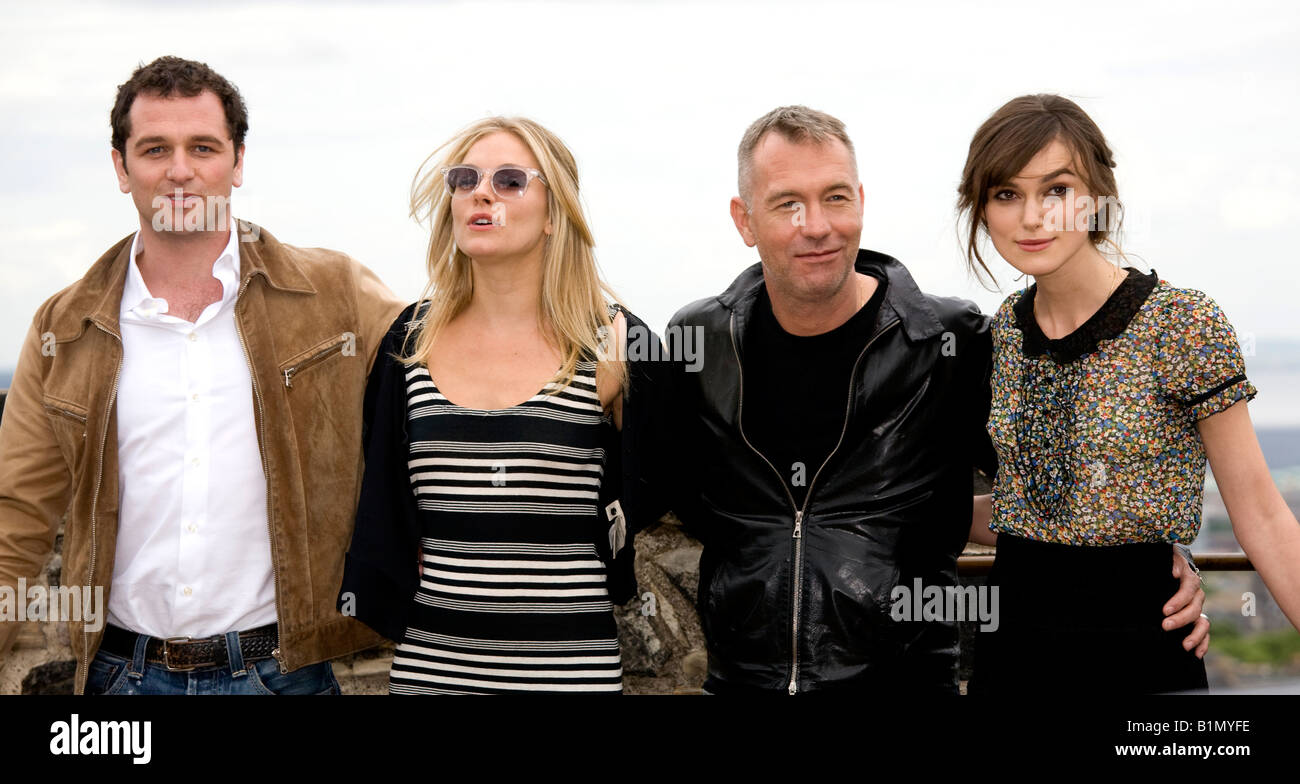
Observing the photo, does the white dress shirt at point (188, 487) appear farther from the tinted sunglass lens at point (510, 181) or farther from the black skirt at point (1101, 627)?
the black skirt at point (1101, 627)

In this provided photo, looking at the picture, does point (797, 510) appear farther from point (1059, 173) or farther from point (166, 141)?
point (166, 141)

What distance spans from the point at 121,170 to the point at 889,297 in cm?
259

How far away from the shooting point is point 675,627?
4195 mm

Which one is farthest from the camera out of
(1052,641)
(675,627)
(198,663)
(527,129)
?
(675,627)

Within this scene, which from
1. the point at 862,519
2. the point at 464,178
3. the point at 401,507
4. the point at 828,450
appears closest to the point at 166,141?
the point at 464,178

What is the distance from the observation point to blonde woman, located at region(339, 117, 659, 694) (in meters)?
3.21

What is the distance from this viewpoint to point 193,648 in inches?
132

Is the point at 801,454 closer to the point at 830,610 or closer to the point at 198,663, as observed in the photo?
the point at 830,610

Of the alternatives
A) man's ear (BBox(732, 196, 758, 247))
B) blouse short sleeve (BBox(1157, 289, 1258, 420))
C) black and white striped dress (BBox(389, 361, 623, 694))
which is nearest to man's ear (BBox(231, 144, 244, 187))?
black and white striped dress (BBox(389, 361, 623, 694))

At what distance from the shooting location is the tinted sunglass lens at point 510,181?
345 centimetres
